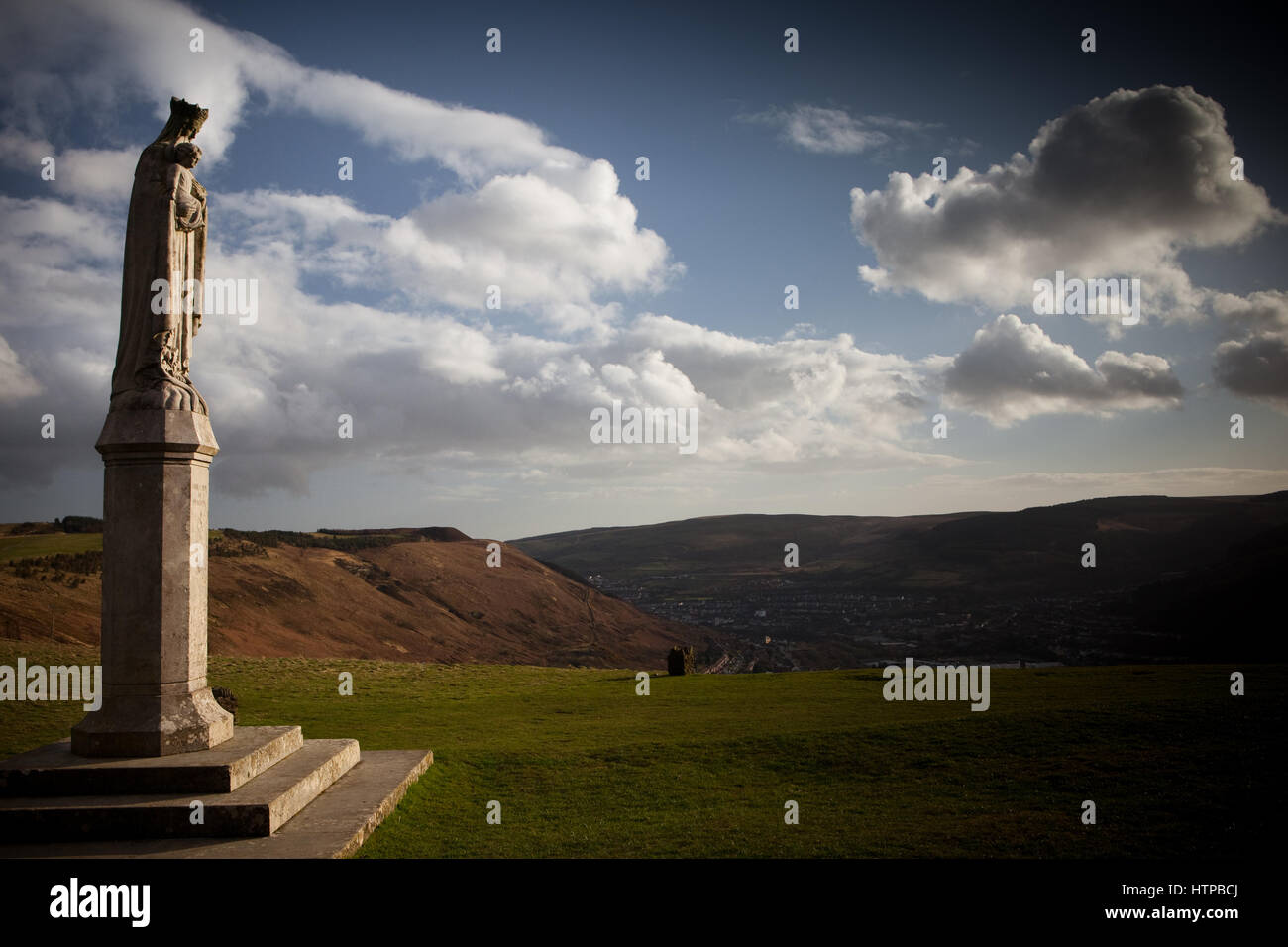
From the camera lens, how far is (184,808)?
7.25 metres

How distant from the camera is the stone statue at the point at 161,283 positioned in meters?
8.87

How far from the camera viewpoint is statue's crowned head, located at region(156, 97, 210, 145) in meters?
9.47

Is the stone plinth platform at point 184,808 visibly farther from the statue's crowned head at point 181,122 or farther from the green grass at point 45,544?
the green grass at point 45,544

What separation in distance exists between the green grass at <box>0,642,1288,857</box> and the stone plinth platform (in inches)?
25.5

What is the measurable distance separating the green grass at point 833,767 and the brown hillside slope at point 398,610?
16.9m

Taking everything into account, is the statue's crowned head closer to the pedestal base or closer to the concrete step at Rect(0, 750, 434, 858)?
the pedestal base

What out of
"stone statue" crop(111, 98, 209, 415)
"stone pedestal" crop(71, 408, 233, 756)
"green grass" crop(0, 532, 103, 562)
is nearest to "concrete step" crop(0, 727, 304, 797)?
"stone pedestal" crop(71, 408, 233, 756)

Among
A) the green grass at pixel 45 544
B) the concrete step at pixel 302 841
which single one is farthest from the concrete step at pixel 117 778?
the green grass at pixel 45 544

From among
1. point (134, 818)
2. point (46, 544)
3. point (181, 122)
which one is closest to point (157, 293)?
point (181, 122)

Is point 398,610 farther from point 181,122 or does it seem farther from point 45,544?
point 181,122

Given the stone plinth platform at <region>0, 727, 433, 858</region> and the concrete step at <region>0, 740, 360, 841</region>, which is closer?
the stone plinth platform at <region>0, 727, 433, 858</region>
